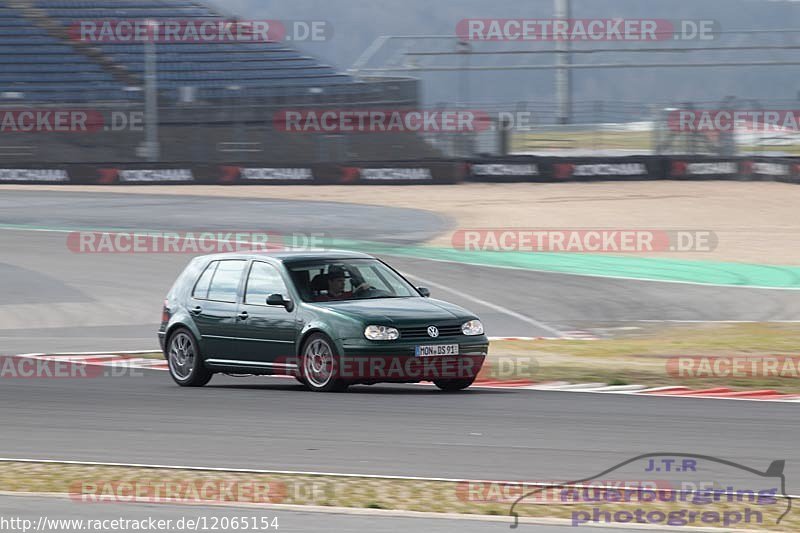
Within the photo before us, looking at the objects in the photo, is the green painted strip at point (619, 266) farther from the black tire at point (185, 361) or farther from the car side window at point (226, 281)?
the black tire at point (185, 361)

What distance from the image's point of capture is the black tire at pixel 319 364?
477 inches

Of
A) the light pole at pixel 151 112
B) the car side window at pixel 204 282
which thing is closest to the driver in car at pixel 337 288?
the car side window at pixel 204 282

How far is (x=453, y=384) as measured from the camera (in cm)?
1270

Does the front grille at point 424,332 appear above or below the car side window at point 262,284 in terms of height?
below

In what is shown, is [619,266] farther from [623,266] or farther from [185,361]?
[185,361]

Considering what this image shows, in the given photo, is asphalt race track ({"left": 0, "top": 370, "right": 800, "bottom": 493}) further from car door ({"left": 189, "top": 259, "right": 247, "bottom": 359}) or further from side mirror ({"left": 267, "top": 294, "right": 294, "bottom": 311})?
side mirror ({"left": 267, "top": 294, "right": 294, "bottom": 311})

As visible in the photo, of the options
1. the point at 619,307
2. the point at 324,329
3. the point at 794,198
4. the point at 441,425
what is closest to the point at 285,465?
the point at 441,425

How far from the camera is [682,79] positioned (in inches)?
7697

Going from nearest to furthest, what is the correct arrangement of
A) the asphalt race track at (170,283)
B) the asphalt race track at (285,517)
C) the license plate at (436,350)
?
the asphalt race track at (285,517), the license plate at (436,350), the asphalt race track at (170,283)

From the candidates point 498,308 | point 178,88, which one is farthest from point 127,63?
point 498,308

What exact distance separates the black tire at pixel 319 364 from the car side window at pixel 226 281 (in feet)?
3.89

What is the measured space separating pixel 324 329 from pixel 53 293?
1157 centimetres

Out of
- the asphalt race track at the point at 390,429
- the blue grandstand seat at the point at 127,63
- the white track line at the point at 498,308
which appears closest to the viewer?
the asphalt race track at the point at 390,429

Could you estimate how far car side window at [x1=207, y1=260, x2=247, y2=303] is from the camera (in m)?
13.3
